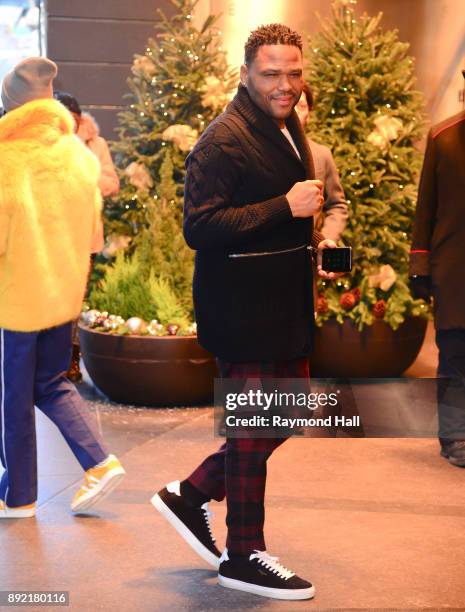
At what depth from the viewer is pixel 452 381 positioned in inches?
228

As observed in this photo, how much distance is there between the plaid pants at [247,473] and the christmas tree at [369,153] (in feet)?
11.1

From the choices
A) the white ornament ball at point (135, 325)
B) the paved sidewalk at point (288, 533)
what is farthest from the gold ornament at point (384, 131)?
the paved sidewalk at point (288, 533)

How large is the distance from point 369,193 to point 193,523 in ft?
12.1

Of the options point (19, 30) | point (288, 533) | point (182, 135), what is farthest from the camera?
point (19, 30)

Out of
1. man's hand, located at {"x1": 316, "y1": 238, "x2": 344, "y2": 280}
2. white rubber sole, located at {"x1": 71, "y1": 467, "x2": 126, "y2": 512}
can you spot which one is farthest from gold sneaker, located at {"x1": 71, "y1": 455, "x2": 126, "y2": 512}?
man's hand, located at {"x1": 316, "y1": 238, "x2": 344, "y2": 280}

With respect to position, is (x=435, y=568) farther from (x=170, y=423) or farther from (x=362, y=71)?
(x=362, y=71)

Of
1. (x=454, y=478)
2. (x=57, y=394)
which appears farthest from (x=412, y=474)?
(x=57, y=394)

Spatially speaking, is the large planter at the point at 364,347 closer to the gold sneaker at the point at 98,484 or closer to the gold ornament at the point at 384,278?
the gold ornament at the point at 384,278

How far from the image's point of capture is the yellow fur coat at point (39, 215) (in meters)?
4.54

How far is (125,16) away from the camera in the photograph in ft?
32.0

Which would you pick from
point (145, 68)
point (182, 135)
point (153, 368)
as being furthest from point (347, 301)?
point (145, 68)

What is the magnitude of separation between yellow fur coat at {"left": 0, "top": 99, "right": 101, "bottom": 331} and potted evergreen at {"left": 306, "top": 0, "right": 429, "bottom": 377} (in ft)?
8.94

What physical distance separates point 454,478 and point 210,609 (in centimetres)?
198

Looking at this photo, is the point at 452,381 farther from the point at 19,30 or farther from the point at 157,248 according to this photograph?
the point at 19,30
